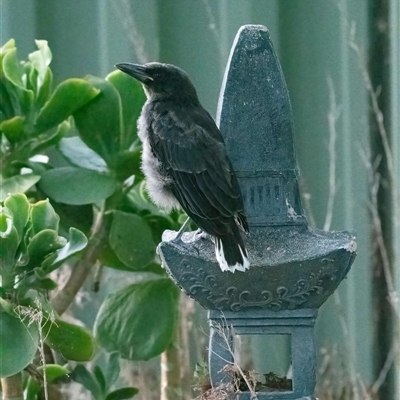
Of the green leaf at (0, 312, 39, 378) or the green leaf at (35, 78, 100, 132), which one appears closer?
the green leaf at (0, 312, 39, 378)

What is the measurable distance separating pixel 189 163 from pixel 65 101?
685 millimetres

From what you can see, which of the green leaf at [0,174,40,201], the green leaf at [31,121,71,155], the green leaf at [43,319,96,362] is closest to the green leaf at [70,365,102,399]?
the green leaf at [43,319,96,362]

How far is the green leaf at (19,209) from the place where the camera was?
2225 millimetres

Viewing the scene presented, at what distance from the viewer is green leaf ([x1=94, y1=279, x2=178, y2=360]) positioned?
2602 millimetres

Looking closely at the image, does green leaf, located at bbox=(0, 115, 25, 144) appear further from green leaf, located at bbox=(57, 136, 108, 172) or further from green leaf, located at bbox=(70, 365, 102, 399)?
green leaf, located at bbox=(70, 365, 102, 399)

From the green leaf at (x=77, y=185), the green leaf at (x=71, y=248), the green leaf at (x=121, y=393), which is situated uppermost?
the green leaf at (x=77, y=185)

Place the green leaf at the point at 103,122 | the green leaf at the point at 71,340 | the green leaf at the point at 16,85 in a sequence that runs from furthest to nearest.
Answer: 1. the green leaf at the point at 103,122
2. the green leaf at the point at 16,85
3. the green leaf at the point at 71,340

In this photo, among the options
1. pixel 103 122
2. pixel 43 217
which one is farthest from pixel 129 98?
pixel 43 217

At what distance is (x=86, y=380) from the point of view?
2.61 meters

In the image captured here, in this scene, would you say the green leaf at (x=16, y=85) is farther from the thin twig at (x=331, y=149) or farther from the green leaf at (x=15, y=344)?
the thin twig at (x=331, y=149)

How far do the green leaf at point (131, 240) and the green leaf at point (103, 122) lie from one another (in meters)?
0.18

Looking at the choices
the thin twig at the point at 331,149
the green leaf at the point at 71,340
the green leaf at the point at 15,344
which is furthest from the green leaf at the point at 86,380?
the thin twig at the point at 331,149

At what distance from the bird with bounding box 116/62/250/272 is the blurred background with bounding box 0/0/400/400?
117 centimetres

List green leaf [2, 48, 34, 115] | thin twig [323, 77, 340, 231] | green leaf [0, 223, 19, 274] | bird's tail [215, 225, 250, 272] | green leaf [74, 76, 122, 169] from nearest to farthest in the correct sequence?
bird's tail [215, 225, 250, 272], green leaf [0, 223, 19, 274], green leaf [2, 48, 34, 115], green leaf [74, 76, 122, 169], thin twig [323, 77, 340, 231]
